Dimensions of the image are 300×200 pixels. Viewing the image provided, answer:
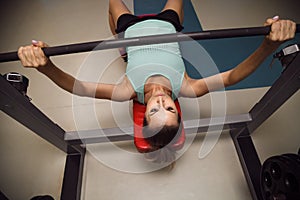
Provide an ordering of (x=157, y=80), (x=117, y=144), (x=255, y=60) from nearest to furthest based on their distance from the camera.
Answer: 1. (x=255, y=60)
2. (x=157, y=80)
3. (x=117, y=144)

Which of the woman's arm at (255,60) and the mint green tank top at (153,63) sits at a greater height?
the mint green tank top at (153,63)

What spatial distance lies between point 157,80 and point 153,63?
98 millimetres

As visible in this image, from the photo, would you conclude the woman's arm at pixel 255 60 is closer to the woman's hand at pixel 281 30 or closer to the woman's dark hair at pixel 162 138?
the woman's hand at pixel 281 30

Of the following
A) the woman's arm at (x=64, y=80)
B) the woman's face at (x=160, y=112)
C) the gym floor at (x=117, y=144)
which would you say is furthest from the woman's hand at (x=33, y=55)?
the gym floor at (x=117, y=144)

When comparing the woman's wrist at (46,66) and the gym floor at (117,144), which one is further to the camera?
the gym floor at (117,144)

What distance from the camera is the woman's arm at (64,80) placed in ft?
3.39

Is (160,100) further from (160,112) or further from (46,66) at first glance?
(46,66)

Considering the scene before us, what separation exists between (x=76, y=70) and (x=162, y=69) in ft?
3.06

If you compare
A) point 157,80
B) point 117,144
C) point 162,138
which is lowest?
point 162,138

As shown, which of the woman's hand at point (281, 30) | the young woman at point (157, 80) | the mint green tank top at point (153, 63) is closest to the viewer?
the woman's hand at point (281, 30)

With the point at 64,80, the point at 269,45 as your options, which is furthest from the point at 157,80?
the point at 269,45

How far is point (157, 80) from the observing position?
1.50 metres

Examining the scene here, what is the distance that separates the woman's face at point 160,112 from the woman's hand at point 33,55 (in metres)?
0.52

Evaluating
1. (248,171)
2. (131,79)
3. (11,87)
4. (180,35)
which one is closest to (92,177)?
(131,79)
